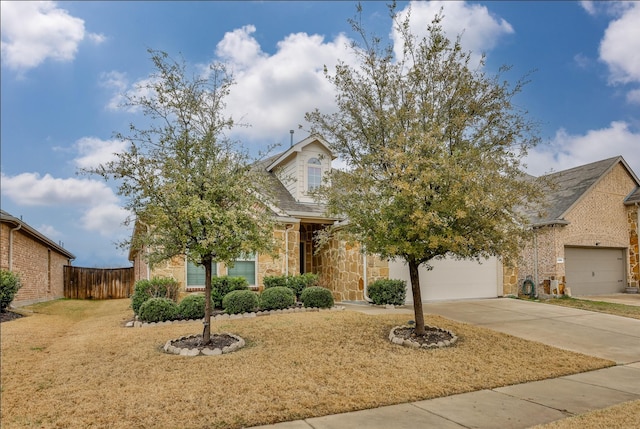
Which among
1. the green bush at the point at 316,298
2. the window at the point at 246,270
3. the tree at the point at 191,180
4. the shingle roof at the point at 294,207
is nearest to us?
the tree at the point at 191,180

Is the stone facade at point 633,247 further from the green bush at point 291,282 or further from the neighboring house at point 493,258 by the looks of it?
A: the green bush at point 291,282

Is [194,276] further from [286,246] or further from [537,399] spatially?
[537,399]

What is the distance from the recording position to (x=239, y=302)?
1196cm

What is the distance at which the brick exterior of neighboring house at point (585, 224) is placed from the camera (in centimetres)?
1845

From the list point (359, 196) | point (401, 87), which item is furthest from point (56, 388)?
point (401, 87)

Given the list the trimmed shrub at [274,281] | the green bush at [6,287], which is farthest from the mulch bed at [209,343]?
the green bush at [6,287]

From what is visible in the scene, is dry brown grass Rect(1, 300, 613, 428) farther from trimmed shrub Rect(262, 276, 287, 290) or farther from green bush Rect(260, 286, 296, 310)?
trimmed shrub Rect(262, 276, 287, 290)

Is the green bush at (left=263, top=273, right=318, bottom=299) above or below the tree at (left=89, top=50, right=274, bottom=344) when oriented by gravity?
below

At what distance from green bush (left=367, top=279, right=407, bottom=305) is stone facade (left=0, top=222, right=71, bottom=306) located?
480 inches

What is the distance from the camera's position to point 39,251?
1995cm

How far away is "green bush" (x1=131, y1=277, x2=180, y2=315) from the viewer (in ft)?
40.0

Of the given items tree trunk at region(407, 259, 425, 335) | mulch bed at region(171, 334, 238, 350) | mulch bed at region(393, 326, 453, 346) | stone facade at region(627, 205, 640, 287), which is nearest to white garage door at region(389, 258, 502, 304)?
mulch bed at region(393, 326, 453, 346)

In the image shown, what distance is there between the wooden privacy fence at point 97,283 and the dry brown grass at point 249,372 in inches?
588

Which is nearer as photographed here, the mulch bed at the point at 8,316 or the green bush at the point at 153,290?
the green bush at the point at 153,290
